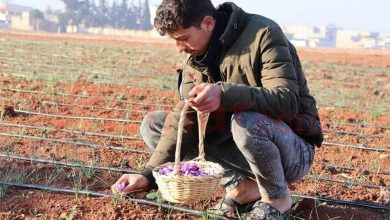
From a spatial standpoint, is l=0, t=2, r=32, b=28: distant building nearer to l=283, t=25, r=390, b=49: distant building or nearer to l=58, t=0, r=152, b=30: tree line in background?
l=58, t=0, r=152, b=30: tree line in background

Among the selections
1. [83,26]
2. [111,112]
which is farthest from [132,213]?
[83,26]

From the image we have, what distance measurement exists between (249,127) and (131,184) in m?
0.67

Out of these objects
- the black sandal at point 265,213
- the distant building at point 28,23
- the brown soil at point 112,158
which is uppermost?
the black sandal at point 265,213

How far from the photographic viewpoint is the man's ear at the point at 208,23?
2.40 m

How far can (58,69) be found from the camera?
11117 mm

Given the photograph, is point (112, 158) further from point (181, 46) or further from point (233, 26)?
point (233, 26)

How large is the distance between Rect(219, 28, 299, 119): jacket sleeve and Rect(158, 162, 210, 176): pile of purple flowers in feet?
1.16

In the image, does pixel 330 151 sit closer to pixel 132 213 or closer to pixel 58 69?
pixel 132 213

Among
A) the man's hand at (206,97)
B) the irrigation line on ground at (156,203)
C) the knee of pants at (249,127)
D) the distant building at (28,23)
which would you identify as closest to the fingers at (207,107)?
the man's hand at (206,97)

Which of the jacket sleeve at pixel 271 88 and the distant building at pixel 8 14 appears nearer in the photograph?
the jacket sleeve at pixel 271 88

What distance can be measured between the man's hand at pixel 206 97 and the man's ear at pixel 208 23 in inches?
12.7

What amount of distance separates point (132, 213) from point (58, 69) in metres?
8.99

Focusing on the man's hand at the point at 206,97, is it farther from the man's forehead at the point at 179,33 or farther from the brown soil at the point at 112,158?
the brown soil at the point at 112,158

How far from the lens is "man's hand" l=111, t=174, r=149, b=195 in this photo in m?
2.60
